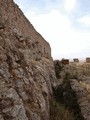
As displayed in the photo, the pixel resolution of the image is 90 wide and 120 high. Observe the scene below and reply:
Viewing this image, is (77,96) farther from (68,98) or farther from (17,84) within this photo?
(17,84)

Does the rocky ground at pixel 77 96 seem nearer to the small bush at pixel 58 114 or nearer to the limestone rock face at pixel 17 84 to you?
the small bush at pixel 58 114

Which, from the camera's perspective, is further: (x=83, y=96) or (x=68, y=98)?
(x=68, y=98)

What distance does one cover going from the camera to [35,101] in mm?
12156

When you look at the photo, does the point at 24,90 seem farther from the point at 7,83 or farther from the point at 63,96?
the point at 63,96

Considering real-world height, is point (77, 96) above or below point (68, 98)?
above

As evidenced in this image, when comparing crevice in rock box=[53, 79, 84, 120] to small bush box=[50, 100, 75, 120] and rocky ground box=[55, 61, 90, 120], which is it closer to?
rocky ground box=[55, 61, 90, 120]

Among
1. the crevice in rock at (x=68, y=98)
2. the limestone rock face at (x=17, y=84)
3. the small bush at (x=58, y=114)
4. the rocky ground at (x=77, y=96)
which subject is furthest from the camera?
the crevice in rock at (x=68, y=98)

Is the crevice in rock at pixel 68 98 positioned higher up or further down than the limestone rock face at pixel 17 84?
further down

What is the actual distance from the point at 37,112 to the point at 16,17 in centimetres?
745

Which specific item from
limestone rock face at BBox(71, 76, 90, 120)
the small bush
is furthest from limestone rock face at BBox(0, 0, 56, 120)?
limestone rock face at BBox(71, 76, 90, 120)

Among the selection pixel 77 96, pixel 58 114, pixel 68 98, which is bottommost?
pixel 58 114

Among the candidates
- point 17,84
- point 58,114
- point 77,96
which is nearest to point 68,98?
point 77,96

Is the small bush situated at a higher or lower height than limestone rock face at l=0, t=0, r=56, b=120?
lower

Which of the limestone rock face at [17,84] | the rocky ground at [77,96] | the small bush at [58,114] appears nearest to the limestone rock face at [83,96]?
the rocky ground at [77,96]
